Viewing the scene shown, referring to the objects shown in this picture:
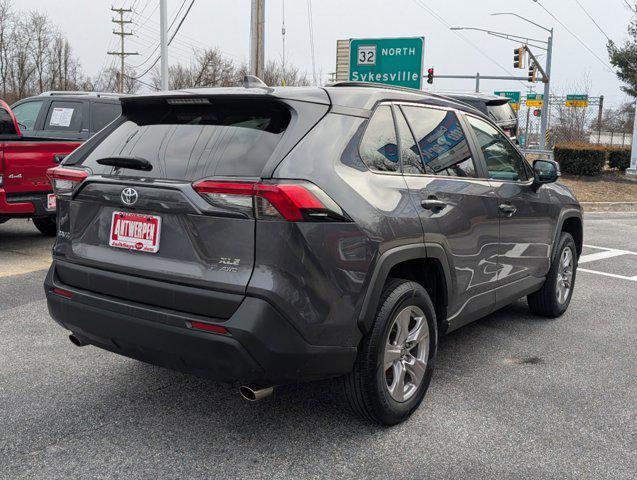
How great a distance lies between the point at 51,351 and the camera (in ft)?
14.7

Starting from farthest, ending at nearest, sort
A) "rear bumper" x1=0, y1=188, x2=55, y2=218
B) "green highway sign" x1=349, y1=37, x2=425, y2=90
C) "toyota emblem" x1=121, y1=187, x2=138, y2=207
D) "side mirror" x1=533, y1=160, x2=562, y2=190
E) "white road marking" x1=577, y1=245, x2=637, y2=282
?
"green highway sign" x1=349, y1=37, x2=425, y2=90 → "white road marking" x1=577, y1=245, x2=637, y2=282 → "rear bumper" x1=0, y1=188, x2=55, y2=218 → "side mirror" x1=533, y1=160, x2=562, y2=190 → "toyota emblem" x1=121, y1=187, x2=138, y2=207

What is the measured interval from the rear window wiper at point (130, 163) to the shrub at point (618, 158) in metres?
25.0

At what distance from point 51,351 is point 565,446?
10.9 feet

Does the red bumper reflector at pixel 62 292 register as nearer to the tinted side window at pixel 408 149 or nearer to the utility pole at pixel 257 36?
the tinted side window at pixel 408 149

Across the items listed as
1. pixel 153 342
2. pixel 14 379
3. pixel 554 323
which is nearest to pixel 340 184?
pixel 153 342

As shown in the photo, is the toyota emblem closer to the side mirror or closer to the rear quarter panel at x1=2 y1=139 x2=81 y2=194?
the side mirror

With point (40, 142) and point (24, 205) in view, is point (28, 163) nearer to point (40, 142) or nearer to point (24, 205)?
point (40, 142)

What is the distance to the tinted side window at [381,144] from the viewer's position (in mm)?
3266

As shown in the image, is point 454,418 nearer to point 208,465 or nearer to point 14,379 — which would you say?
point 208,465

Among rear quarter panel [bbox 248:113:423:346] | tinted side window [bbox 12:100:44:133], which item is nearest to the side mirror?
rear quarter panel [bbox 248:113:423:346]

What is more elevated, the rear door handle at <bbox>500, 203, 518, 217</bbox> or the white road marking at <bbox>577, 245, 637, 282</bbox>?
the rear door handle at <bbox>500, 203, 518, 217</bbox>

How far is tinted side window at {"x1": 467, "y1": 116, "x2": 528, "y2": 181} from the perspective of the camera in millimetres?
4445

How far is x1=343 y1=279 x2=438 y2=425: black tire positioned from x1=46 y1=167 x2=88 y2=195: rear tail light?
1.66m

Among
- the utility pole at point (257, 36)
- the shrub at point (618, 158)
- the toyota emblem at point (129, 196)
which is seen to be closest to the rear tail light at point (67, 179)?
the toyota emblem at point (129, 196)
